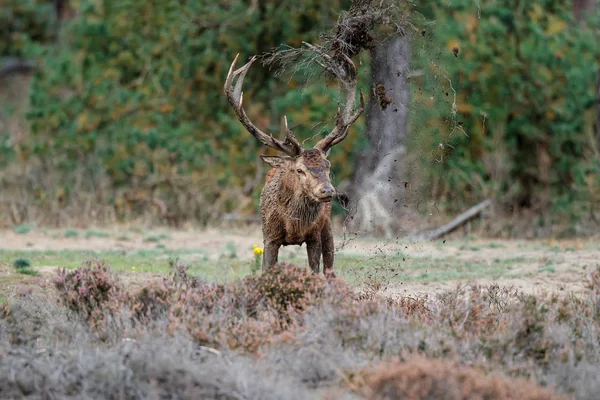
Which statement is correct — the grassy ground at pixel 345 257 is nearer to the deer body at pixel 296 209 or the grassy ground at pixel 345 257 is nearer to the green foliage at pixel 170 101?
the deer body at pixel 296 209

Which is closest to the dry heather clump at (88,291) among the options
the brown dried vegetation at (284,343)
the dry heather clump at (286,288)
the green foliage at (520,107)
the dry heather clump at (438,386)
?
the brown dried vegetation at (284,343)

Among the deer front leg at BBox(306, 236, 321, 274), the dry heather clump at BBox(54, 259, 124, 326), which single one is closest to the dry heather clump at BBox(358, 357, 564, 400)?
the dry heather clump at BBox(54, 259, 124, 326)

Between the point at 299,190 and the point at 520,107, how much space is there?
1271 centimetres

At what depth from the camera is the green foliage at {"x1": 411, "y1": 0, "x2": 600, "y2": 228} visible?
21.4 m

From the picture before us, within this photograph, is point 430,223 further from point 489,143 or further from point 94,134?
point 94,134

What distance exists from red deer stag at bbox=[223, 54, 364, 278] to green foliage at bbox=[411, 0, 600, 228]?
1014 cm

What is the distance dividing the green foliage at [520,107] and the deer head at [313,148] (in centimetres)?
991

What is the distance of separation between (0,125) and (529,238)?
45.4 ft

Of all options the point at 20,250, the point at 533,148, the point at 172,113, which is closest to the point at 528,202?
the point at 533,148

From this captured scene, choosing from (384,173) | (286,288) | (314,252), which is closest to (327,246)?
(314,252)

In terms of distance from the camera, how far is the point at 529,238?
19.6 metres

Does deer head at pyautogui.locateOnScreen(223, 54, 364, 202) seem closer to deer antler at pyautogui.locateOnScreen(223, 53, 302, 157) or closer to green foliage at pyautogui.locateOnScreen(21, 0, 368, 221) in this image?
deer antler at pyautogui.locateOnScreen(223, 53, 302, 157)

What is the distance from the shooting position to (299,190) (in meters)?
10.5

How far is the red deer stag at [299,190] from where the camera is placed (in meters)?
10.3
